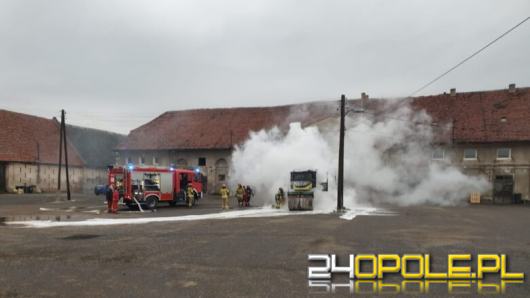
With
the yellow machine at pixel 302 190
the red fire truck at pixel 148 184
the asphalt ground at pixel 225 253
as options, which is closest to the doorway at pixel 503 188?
the asphalt ground at pixel 225 253

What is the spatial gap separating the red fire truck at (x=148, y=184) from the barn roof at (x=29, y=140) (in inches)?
829

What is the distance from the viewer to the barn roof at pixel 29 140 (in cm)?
3709

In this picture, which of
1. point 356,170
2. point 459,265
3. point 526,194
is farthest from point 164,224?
point 526,194

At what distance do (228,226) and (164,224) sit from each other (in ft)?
8.49

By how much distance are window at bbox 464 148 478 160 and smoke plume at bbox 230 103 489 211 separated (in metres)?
1.65

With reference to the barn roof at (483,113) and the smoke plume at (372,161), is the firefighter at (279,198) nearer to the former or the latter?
the smoke plume at (372,161)

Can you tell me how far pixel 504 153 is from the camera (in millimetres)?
30172

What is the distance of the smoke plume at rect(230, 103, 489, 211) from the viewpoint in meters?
25.6

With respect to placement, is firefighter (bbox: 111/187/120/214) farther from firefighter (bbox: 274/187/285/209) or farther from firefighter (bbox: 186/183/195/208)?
firefighter (bbox: 274/187/285/209)

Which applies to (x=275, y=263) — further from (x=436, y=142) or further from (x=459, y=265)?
(x=436, y=142)

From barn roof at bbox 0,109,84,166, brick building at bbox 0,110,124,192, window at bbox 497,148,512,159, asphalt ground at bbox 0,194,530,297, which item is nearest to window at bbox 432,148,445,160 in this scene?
window at bbox 497,148,512,159

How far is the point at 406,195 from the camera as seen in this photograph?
29.2 meters

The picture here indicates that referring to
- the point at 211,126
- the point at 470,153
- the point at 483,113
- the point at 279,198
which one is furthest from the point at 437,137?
the point at 211,126

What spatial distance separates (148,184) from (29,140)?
24.8 meters
